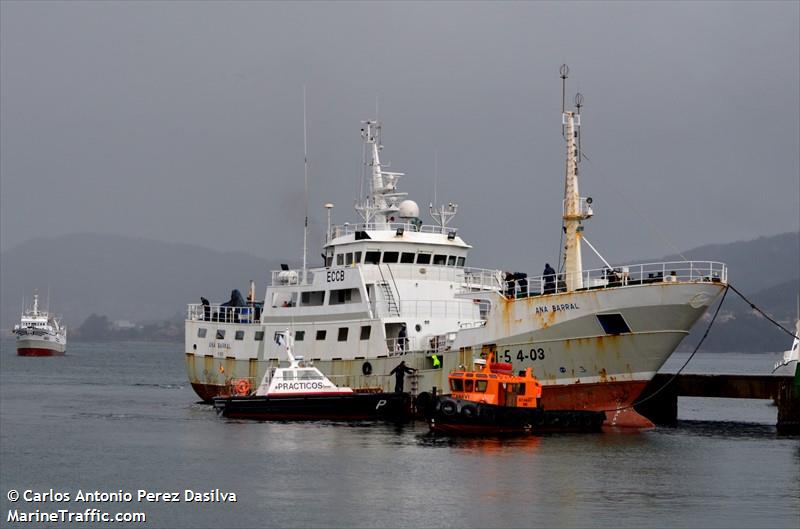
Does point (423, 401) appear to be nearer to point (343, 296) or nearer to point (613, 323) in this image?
point (613, 323)

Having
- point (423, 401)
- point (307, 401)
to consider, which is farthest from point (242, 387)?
point (423, 401)

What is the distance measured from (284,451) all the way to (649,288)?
14607 mm

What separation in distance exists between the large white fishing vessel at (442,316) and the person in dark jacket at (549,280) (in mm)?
80

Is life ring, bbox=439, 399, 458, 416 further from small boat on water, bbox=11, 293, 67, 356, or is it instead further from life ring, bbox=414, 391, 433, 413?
small boat on water, bbox=11, 293, 67, 356

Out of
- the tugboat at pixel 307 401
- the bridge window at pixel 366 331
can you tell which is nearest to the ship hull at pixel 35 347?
the tugboat at pixel 307 401

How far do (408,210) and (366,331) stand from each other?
23.3ft

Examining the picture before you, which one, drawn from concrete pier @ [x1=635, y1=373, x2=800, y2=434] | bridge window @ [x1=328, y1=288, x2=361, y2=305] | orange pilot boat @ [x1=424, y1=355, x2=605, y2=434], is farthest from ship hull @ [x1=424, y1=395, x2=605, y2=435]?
bridge window @ [x1=328, y1=288, x2=361, y2=305]

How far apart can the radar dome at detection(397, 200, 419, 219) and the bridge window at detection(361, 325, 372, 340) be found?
6.73 metres

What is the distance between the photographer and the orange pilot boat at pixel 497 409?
42.9m

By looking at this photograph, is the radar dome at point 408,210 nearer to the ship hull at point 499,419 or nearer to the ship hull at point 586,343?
the ship hull at point 586,343

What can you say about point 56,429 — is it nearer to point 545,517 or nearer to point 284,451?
point 284,451

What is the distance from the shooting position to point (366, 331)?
50938 millimetres

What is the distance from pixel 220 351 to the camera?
5909 cm

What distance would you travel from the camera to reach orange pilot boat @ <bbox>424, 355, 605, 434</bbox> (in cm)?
4288
